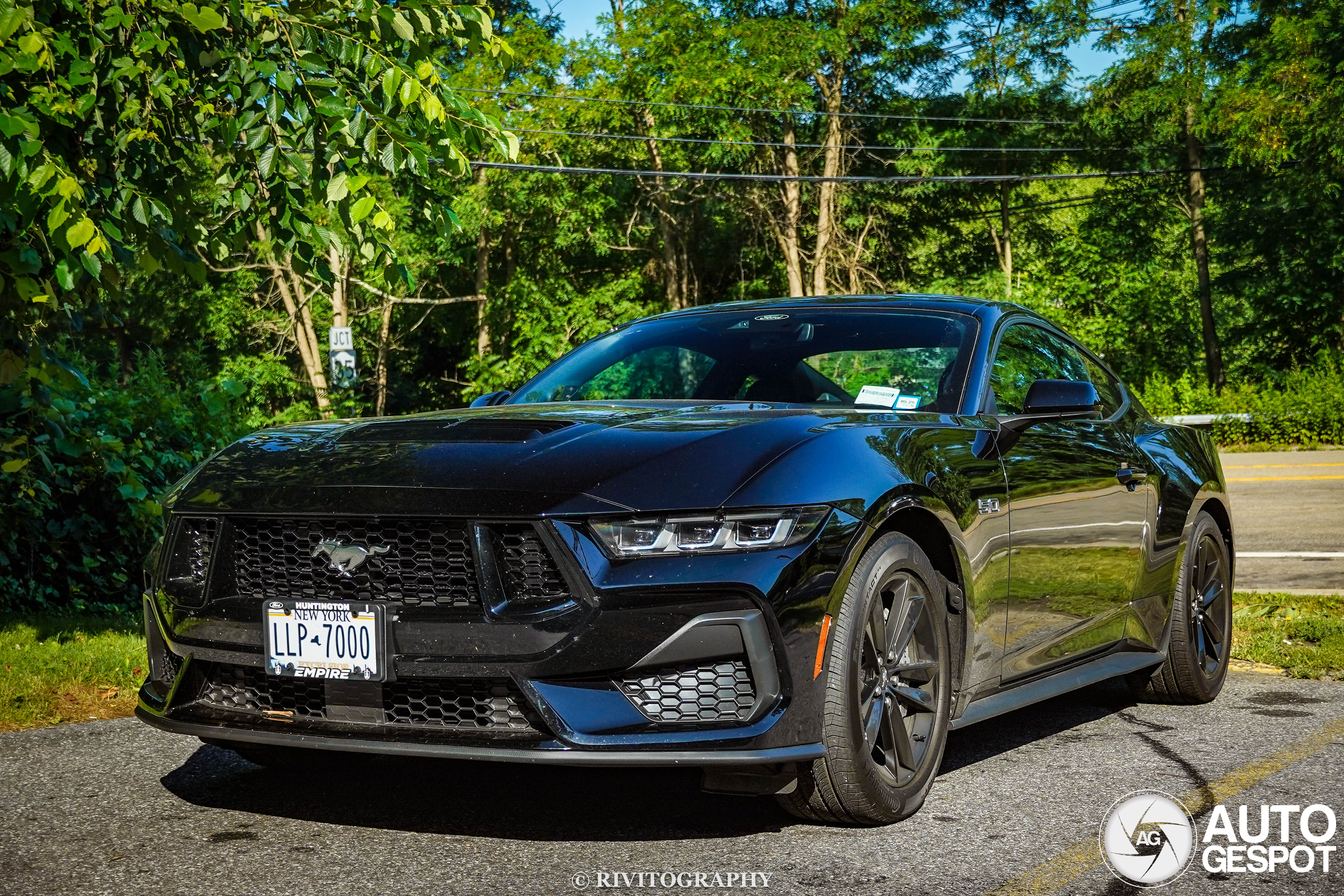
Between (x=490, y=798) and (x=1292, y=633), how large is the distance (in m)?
4.77

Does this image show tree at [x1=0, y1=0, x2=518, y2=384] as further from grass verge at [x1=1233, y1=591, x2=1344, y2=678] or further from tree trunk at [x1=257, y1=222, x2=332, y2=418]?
tree trunk at [x1=257, y1=222, x2=332, y2=418]

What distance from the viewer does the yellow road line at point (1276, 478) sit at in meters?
18.6

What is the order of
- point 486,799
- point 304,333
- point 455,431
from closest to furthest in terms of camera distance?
point 455,431 → point 486,799 → point 304,333

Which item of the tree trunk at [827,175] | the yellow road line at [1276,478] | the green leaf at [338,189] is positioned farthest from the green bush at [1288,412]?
the green leaf at [338,189]

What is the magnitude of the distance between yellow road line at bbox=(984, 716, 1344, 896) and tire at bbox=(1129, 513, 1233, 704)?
0.61 meters

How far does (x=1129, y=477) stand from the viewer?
5.32 meters

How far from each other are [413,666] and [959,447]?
1791 millimetres

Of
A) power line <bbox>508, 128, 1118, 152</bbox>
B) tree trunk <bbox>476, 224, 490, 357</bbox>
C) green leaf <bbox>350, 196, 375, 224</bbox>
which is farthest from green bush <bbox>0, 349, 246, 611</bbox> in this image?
tree trunk <bbox>476, 224, 490, 357</bbox>

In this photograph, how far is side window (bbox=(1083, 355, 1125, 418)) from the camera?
5.77 m

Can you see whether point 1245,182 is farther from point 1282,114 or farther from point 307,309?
point 307,309

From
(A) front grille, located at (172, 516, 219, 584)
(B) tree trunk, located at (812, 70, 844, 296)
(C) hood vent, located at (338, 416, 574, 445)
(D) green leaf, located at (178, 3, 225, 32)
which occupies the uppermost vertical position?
(B) tree trunk, located at (812, 70, 844, 296)

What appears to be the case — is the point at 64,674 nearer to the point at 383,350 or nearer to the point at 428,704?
the point at 428,704

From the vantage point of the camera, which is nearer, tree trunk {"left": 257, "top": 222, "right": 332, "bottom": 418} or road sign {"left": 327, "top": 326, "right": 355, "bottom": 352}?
road sign {"left": 327, "top": 326, "right": 355, "bottom": 352}

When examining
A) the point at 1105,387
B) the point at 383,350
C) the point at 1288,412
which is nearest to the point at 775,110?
the point at 383,350
